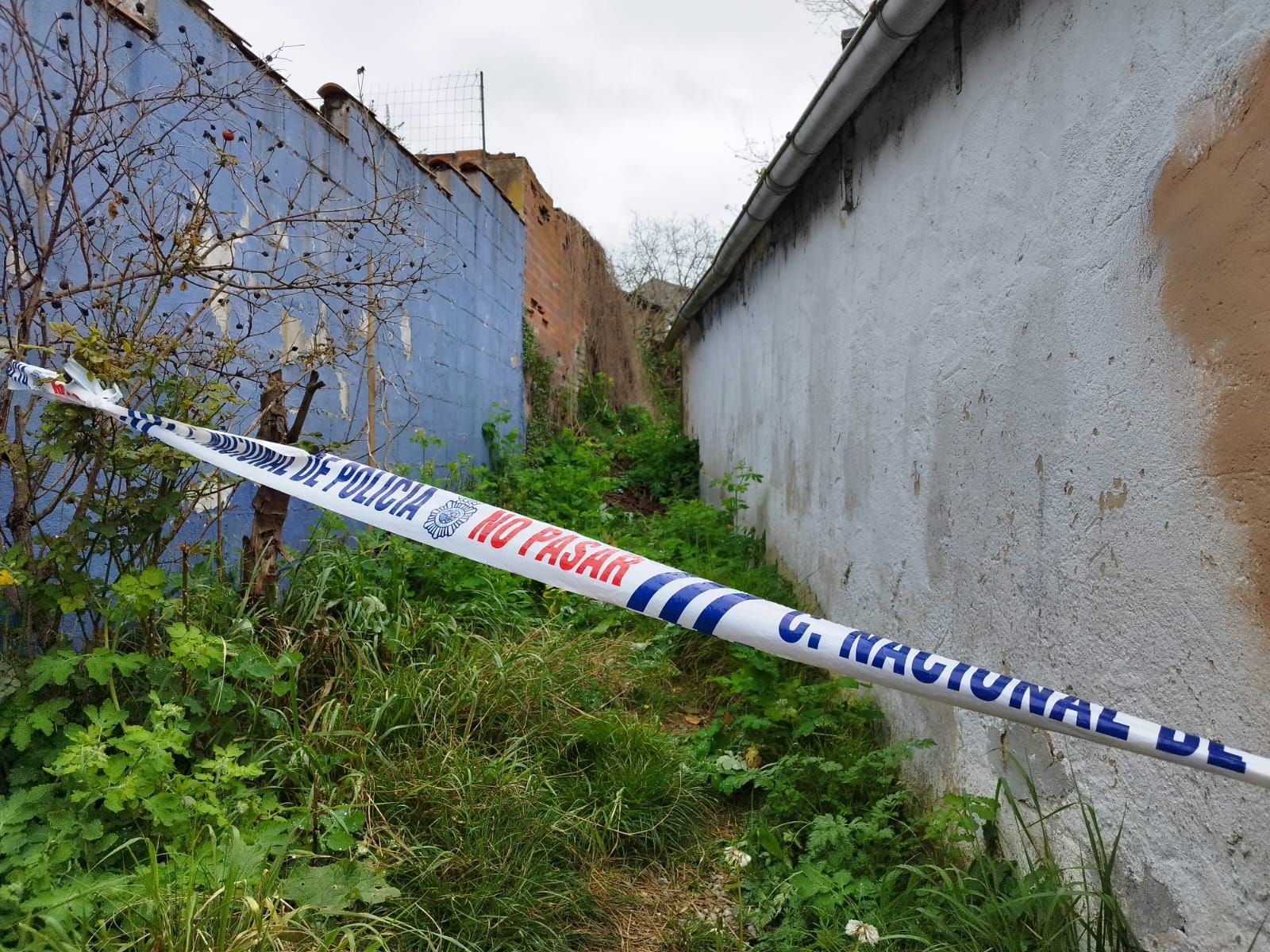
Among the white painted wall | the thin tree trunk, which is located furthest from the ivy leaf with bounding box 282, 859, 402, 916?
the white painted wall

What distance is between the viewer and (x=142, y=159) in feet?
10.7

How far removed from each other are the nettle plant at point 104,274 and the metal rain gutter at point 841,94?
1.89 m

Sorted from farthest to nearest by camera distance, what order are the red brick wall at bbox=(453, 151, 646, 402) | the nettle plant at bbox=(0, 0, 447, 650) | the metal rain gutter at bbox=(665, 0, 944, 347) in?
1. the red brick wall at bbox=(453, 151, 646, 402)
2. the metal rain gutter at bbox=(665, 0, 944, 347)
3. the nettle plant at bbox=(0, 0, 447, 650)

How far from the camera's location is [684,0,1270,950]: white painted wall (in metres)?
1.58

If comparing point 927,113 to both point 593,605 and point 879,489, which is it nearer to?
point 879,489

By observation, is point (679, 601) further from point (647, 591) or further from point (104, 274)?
point (104, 274)

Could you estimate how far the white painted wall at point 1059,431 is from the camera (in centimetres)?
158

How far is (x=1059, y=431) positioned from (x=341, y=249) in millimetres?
2947

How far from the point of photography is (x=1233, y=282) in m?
1.52

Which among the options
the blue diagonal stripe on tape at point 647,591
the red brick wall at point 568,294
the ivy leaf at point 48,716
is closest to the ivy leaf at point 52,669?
the ivy leaf at point 48,716

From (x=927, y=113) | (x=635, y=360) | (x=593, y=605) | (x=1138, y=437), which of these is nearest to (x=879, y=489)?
(x=927, y=113)

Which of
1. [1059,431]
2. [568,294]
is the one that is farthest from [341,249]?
[568,294]

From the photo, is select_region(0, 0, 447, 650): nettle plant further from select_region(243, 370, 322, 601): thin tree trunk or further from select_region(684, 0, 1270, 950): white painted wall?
select_region(684, 0, 1270, 950): white painted wall

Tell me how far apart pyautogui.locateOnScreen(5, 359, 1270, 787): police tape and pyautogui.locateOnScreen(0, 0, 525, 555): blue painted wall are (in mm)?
824
